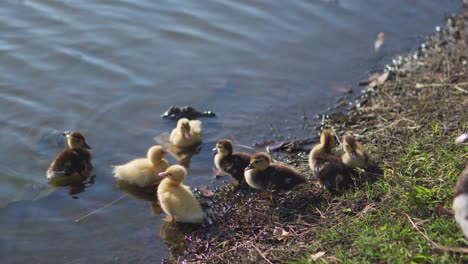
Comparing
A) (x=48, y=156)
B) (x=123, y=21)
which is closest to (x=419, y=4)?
(x=123, y=21)

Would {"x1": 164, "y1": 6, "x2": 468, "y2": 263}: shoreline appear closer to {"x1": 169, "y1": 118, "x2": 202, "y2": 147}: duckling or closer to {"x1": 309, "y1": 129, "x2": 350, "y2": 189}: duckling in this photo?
{"x1": 309, "y1": 129, "x2": 350, "y2": 189}: duckling

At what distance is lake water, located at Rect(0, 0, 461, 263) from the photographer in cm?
671

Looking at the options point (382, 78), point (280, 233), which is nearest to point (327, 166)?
point (280, 233)

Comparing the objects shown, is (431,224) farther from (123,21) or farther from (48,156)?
(123,21)

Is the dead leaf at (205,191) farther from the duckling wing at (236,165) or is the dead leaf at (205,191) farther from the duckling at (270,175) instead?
the duckling at (270,175)

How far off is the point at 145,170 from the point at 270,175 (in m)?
1.32

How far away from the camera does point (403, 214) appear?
18.2 feet

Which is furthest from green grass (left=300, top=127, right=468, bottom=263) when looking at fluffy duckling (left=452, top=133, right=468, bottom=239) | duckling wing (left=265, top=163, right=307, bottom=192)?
duckling wing (left=265, top=163, right=307, bottom=192)

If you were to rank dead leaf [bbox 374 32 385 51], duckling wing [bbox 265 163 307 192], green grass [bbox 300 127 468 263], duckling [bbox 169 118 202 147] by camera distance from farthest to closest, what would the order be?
dead leaf [bbox 374 32 385 51], duckling [bbox 169 118 202 147], duckling wing [bbox 265 163 307 192], green grass [bbox 300 127 468 263]

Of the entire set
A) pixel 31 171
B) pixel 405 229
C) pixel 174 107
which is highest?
pixel 405 229

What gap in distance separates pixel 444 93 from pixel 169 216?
346 centimetres

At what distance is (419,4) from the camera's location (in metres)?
11.7

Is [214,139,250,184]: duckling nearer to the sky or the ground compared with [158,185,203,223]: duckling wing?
nearer to the sky

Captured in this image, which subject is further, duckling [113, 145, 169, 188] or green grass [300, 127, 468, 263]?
duckling [113, 145, 169, 188]
